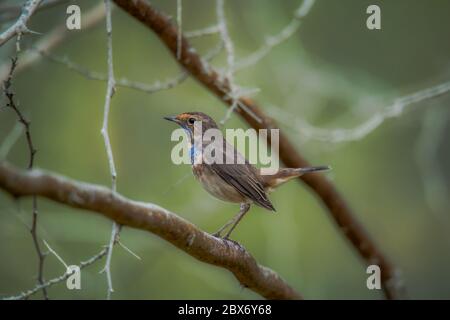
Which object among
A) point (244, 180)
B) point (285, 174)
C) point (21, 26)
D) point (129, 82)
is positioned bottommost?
point (21, 26)

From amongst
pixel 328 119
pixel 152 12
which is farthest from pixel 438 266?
pixel 152 12

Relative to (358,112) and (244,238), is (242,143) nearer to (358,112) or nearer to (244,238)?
(358,112)

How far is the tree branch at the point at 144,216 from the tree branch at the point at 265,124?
4.01 ft

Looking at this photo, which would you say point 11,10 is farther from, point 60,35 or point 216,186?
point 216,186

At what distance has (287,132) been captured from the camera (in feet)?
31.5

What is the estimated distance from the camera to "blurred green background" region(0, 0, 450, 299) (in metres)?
8.72

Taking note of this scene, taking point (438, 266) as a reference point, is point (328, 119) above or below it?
above

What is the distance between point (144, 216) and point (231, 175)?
2.64 m

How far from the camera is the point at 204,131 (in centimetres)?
658

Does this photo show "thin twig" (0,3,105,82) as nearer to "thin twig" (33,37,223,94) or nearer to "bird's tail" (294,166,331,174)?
"thin twig" (33,37,223,94)

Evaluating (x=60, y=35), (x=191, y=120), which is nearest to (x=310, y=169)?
(x=191, y=120)

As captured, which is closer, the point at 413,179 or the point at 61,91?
the point at 61,91

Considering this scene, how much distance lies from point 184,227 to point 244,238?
17.5 ft

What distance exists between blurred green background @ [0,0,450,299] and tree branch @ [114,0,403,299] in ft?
3.69
